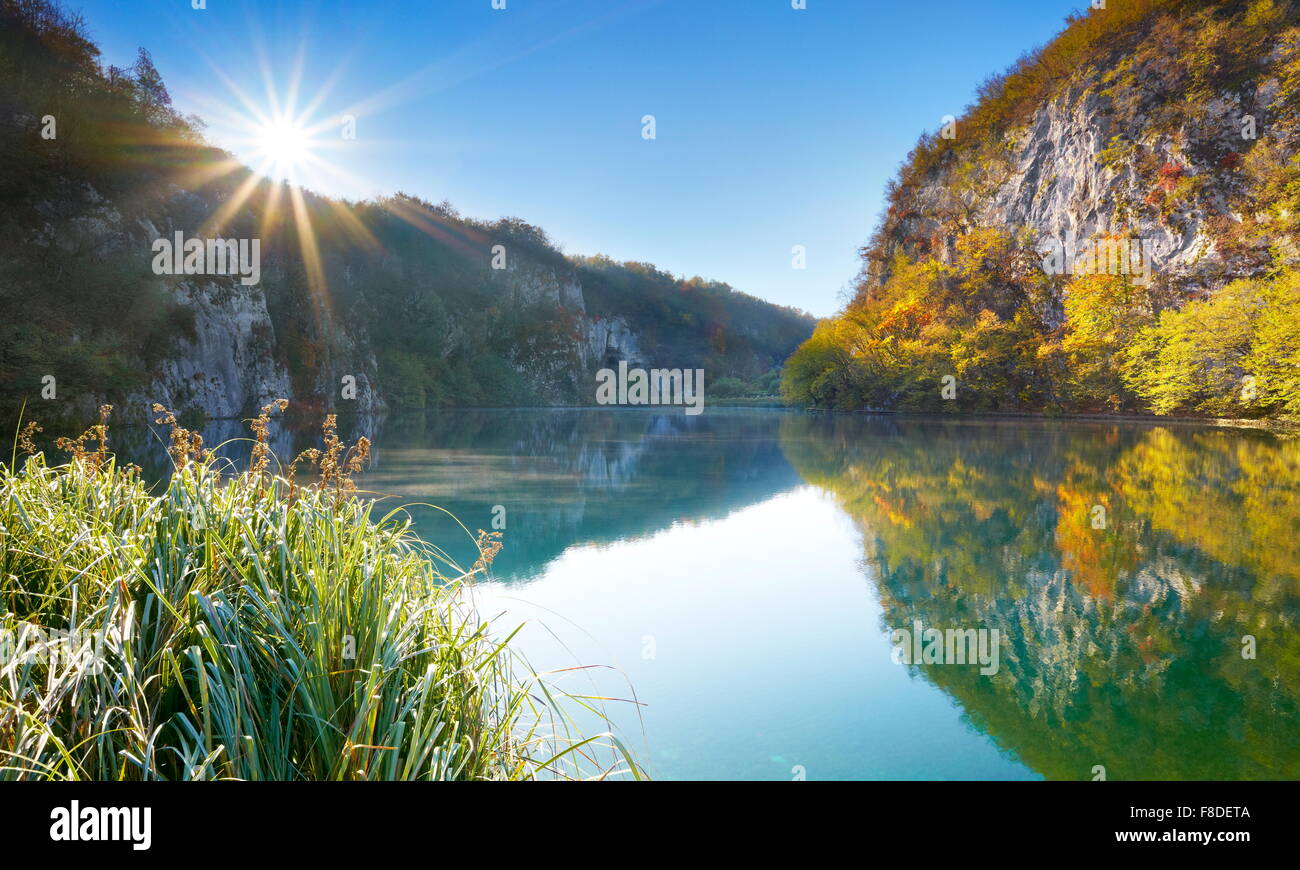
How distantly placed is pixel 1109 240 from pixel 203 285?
39022 mm

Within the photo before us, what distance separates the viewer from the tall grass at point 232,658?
1.99 meters

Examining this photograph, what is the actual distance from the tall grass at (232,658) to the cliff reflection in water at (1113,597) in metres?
2.86

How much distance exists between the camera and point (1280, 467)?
1332cm

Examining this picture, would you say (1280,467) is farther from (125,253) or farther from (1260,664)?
(125,253)

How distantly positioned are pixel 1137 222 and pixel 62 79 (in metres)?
42.9

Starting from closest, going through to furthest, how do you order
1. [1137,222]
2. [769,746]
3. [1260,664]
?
[769,746] → [1260,664] → [1137,222]

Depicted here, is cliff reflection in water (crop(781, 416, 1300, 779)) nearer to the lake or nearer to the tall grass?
Answer: the lake

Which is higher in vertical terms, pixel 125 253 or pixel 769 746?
pixel 125 253

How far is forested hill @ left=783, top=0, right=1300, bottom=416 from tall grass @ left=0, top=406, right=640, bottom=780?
24745 mm

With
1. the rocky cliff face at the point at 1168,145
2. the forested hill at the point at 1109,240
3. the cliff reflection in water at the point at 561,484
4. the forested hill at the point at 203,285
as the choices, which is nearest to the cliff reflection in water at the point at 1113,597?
the cliff reflection in water at the point at 561,484

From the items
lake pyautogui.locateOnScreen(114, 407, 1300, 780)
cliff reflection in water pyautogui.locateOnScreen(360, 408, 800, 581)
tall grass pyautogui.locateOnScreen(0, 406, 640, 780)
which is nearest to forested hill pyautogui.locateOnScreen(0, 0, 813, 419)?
cliff reflection in water pyautogui.locateOnScreen(360, 408, 800, 581)

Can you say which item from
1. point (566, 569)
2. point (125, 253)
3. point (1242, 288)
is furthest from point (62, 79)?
point (1242, 288)

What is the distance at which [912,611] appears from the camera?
19.4 feet

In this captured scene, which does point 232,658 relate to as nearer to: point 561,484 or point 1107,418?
point 561,484
